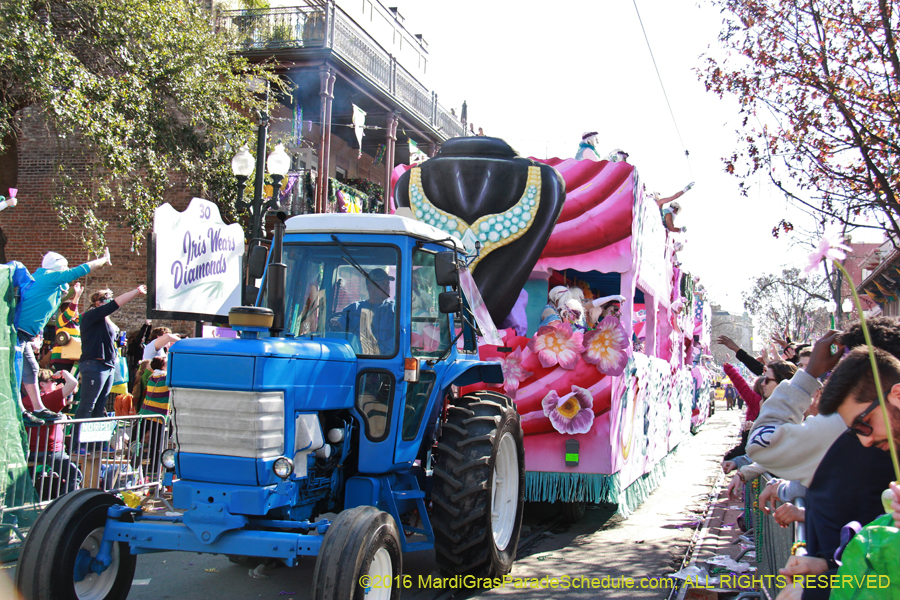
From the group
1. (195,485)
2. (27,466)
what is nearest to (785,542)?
(195,485)

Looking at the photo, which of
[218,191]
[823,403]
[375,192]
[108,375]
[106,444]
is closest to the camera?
[823,403]

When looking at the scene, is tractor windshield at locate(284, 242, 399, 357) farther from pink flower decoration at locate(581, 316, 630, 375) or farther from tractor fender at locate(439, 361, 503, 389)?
pink flower decoration at locate(581, 316, 630, 375)

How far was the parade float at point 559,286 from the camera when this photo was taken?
6.47 metres

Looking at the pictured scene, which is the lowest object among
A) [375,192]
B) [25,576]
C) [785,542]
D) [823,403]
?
[25,576]

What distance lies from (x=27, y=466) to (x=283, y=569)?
87.7 inches

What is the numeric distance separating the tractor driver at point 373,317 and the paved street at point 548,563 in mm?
1694

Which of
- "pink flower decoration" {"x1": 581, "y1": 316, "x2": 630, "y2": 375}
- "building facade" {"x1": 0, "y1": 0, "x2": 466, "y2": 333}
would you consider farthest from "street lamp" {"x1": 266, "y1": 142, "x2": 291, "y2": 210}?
"building facade" {"x1": 0, "y1": 0, "x2": 466, "y2": 333}

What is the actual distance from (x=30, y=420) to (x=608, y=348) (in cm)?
495

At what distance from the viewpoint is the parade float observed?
6.47 metres

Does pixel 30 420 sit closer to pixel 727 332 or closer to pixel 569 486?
pixel 569 486

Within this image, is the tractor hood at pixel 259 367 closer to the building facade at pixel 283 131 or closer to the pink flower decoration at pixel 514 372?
the pink flower decoration at pixel 514 372

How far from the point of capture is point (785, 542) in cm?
333

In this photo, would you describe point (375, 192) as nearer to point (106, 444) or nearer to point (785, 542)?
point (106, 444)

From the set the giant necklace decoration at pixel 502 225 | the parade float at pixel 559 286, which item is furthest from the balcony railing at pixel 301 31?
the giant necklace decoration at pixel 502 225
